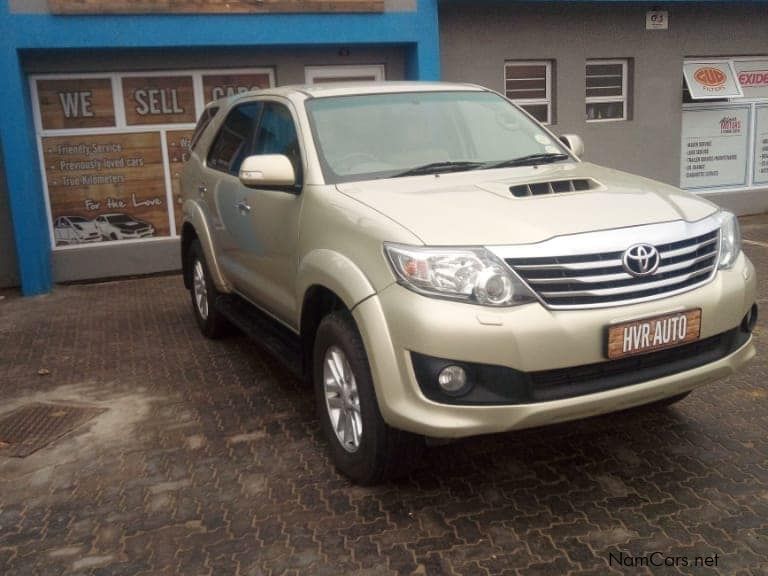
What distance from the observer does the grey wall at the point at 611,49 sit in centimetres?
1028

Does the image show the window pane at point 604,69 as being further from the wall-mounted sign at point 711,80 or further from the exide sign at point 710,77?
the exide sign at point 710,77

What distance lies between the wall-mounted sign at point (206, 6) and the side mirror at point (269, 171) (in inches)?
212

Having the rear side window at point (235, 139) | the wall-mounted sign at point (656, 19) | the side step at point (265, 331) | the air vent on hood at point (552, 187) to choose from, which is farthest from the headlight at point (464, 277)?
the wall-mounted sign at point (656, 19)

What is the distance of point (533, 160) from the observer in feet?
14.3

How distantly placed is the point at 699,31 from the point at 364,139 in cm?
909

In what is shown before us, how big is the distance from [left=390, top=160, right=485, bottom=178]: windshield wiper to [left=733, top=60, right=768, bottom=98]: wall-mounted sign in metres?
9.41

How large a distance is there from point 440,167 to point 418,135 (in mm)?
335

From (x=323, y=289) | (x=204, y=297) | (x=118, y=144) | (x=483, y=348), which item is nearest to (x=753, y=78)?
(x=118, y=144)

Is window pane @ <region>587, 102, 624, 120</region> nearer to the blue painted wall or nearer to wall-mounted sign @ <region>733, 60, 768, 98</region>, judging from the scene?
wall-mounted sign @ <region>733, 60, 768, 98</region>

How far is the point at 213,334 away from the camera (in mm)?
6359

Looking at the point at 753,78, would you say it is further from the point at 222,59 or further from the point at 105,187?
the point at 105,187

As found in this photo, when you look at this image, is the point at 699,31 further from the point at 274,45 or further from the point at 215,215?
the point at 215,215

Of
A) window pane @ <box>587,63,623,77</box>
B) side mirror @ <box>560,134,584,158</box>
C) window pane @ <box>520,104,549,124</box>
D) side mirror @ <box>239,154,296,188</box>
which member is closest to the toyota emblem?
side mirror @ <box>560,134,584,158</box>

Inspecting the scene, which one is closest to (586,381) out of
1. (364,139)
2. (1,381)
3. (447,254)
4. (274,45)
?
(447,254)
